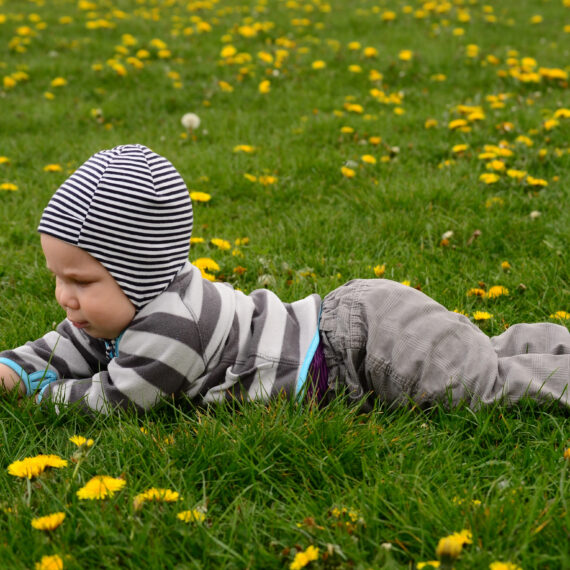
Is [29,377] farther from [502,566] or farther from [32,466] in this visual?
[502,566]

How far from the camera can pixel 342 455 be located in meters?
1.90

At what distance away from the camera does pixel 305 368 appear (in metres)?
2.21

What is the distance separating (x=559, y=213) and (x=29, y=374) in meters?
2.87

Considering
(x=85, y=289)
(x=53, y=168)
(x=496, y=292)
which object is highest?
(x=85, y=289)

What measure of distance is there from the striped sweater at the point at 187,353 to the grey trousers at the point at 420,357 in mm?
134

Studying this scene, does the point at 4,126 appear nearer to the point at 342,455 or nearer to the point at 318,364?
the point at 318,364

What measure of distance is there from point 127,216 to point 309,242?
169 centimetres

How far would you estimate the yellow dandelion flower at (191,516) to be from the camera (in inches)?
63.7

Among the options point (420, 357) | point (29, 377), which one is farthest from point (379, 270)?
point (29, 377)

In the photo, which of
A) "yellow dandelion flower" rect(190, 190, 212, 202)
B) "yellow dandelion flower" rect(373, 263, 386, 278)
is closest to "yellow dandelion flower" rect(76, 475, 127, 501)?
"yellow dandelion flower" rect(373, 263, 386, 278)

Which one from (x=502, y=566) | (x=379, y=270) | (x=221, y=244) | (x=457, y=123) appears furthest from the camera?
(x=457, y=123)

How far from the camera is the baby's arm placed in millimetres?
2211

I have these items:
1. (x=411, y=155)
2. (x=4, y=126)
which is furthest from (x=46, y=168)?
(x=411, y=155)

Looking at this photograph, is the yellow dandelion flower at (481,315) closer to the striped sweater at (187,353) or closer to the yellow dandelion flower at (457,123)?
the striped sweater at (187,353)
